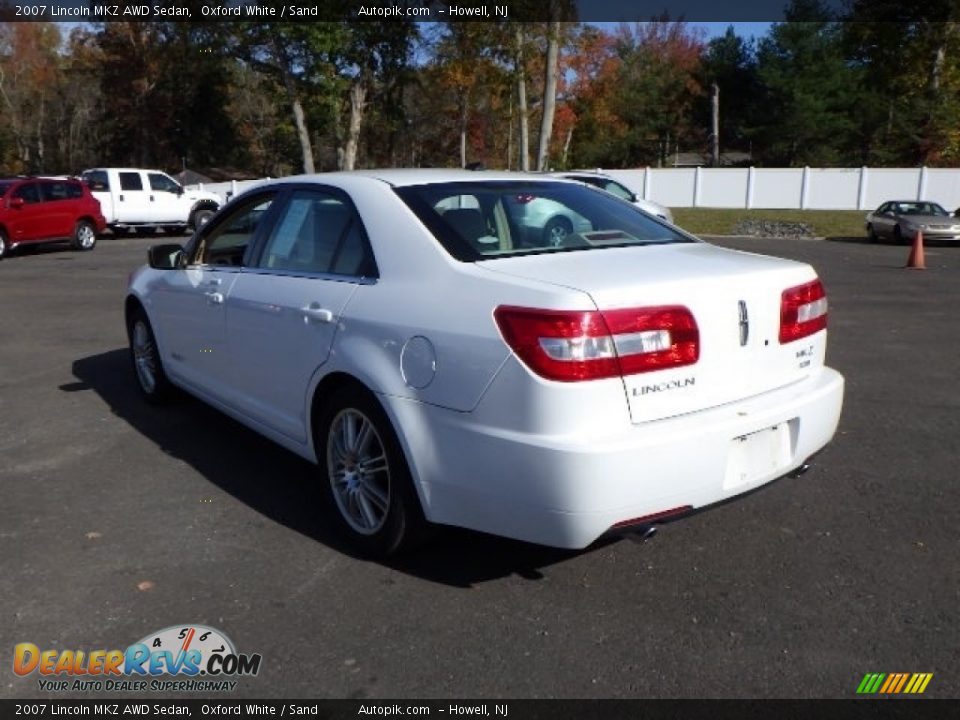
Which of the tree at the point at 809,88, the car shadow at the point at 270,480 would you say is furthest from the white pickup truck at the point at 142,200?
the tree at the point at 809,88

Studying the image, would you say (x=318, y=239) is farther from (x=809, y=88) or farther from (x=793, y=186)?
(x=809, y=88)

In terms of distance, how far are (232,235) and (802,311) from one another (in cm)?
316

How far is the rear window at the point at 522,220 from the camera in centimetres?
367

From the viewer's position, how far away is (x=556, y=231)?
393 cm

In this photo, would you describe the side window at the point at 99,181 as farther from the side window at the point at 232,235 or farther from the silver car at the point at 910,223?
the silver car at the point at 910,223

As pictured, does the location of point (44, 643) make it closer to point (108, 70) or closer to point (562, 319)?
point (562, 319)

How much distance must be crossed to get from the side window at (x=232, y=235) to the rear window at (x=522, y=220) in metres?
1.25

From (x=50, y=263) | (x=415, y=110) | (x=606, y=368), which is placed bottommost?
(x=50, y=263)

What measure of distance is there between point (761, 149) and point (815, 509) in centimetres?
5894

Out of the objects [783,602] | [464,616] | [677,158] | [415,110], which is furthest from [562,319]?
[677,158]

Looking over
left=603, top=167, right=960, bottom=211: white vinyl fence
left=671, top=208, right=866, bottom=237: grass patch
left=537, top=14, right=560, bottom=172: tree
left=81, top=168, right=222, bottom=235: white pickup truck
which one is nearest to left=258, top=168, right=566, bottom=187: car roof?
left=81, top=168, right=222, bottom=235: white pickup truck

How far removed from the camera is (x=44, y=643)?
10.2 ft
